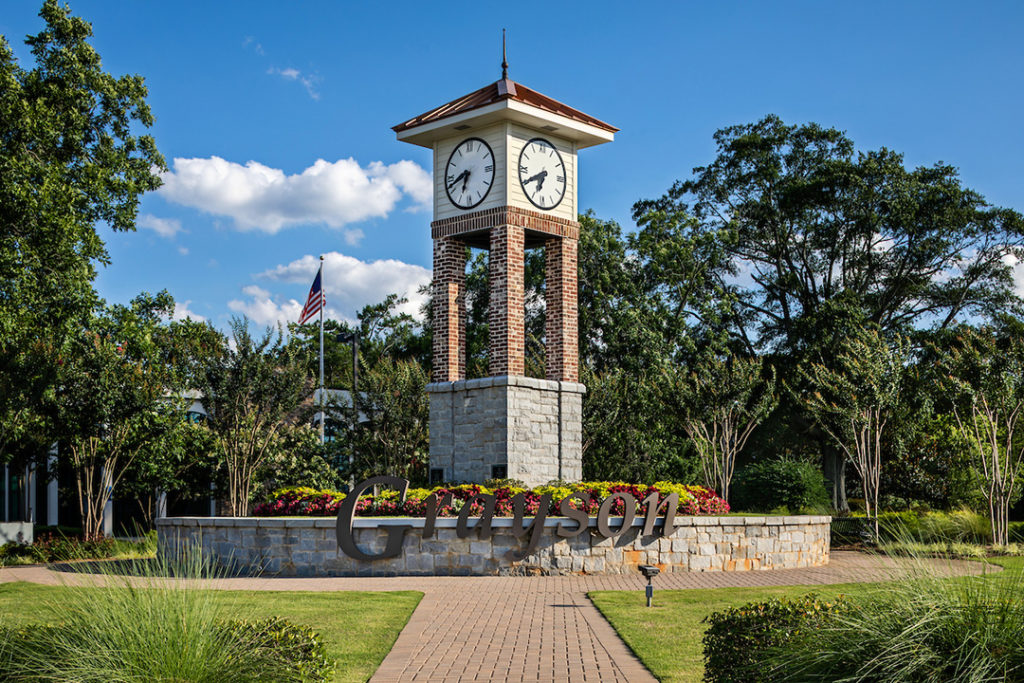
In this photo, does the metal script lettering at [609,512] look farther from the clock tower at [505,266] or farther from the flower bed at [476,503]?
the clock tower at [505,266]

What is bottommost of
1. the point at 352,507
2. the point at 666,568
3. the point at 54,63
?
the point at 666,568

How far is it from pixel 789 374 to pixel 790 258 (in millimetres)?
4998

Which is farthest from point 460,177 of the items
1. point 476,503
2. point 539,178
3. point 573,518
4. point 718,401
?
point 573,518

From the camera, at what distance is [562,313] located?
67.8ft

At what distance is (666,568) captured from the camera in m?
16.3

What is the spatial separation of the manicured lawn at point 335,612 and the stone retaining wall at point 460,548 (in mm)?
2376

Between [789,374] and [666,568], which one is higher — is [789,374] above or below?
above

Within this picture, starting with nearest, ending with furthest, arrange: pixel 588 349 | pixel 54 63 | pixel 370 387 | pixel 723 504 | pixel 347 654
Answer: pixel 347 654
pixel 723 504
pixel 54 63
pixel 370 387
pixel 588 349

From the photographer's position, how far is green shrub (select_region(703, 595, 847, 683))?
657 centimetres

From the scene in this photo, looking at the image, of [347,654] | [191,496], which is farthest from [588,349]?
[347,654]

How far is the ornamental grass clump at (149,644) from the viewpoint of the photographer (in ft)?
18.9

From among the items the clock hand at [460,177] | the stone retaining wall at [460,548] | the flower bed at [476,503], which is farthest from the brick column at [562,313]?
the stone retaining wall at [460,548]

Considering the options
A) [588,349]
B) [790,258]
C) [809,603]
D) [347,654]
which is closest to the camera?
[809,603]

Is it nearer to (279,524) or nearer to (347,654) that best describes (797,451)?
(279,524)
